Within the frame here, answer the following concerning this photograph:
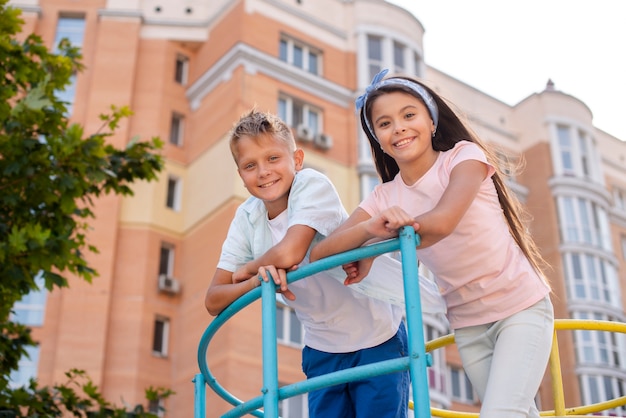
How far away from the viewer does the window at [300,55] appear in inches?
1061

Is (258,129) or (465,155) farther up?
(258,129)

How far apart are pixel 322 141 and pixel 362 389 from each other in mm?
22318

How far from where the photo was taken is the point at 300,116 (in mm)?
Result: 26531

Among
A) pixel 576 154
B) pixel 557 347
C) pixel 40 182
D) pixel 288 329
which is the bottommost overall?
pixel 557 347

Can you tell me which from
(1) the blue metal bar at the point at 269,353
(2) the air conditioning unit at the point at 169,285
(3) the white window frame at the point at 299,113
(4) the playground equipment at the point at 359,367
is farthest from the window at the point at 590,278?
(1) the blue metal bar at the point at 269,353

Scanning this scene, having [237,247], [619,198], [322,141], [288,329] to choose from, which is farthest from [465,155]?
[619,198]

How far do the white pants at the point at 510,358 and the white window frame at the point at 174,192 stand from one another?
75.6 feet

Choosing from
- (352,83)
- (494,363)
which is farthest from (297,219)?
(352,83)

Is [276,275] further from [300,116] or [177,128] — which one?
[177,128]

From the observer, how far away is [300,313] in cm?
406

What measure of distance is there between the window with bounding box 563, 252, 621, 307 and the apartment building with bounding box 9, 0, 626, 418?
0.22ft

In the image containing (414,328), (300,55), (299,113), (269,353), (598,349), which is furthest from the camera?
(598,349)

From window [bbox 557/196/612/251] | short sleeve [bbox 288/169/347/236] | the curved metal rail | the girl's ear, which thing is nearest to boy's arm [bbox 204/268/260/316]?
short sleeve [bbox 288/169/347/236]

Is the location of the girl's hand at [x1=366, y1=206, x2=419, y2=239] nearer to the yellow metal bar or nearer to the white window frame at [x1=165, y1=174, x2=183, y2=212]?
the yellow metal bar
